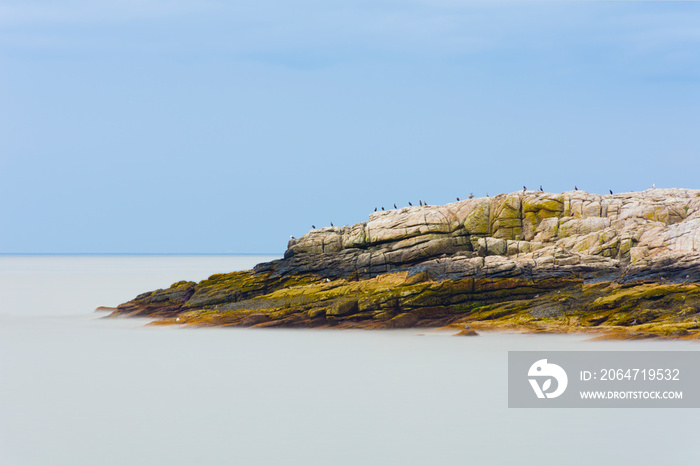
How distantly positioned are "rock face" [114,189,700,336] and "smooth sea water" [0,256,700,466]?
8.57 ft

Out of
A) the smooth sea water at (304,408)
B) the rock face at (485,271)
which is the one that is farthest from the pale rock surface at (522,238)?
the smooth sea water at (304,408)

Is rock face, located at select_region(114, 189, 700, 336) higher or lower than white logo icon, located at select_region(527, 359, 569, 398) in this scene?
higher

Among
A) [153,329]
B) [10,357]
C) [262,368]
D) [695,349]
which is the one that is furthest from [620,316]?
[10,357]

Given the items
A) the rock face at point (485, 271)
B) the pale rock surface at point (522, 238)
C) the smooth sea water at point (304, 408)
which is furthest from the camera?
the pale rock surface at point (522, 238)

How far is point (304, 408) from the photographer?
2548cm

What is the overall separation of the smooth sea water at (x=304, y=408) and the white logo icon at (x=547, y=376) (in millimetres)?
1497

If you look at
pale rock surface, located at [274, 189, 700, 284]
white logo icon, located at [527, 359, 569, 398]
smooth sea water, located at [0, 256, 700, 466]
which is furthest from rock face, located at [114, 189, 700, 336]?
white logo icon, located at [527, 359, 569, 398]

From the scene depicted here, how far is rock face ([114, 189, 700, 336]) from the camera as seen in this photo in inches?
1577

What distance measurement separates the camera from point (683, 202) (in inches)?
1859

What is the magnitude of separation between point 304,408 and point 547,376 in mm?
9971

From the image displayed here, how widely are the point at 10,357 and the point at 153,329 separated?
10373 millimetres

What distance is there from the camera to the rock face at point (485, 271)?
131ft

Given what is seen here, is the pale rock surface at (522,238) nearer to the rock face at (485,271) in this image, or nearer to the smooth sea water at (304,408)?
the rock face at (485,271)

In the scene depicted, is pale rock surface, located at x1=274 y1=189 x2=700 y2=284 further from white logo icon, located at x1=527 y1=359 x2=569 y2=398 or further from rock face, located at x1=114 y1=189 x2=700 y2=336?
white logo icon, located at x1=527 y1=359 x2=569 y2=398
